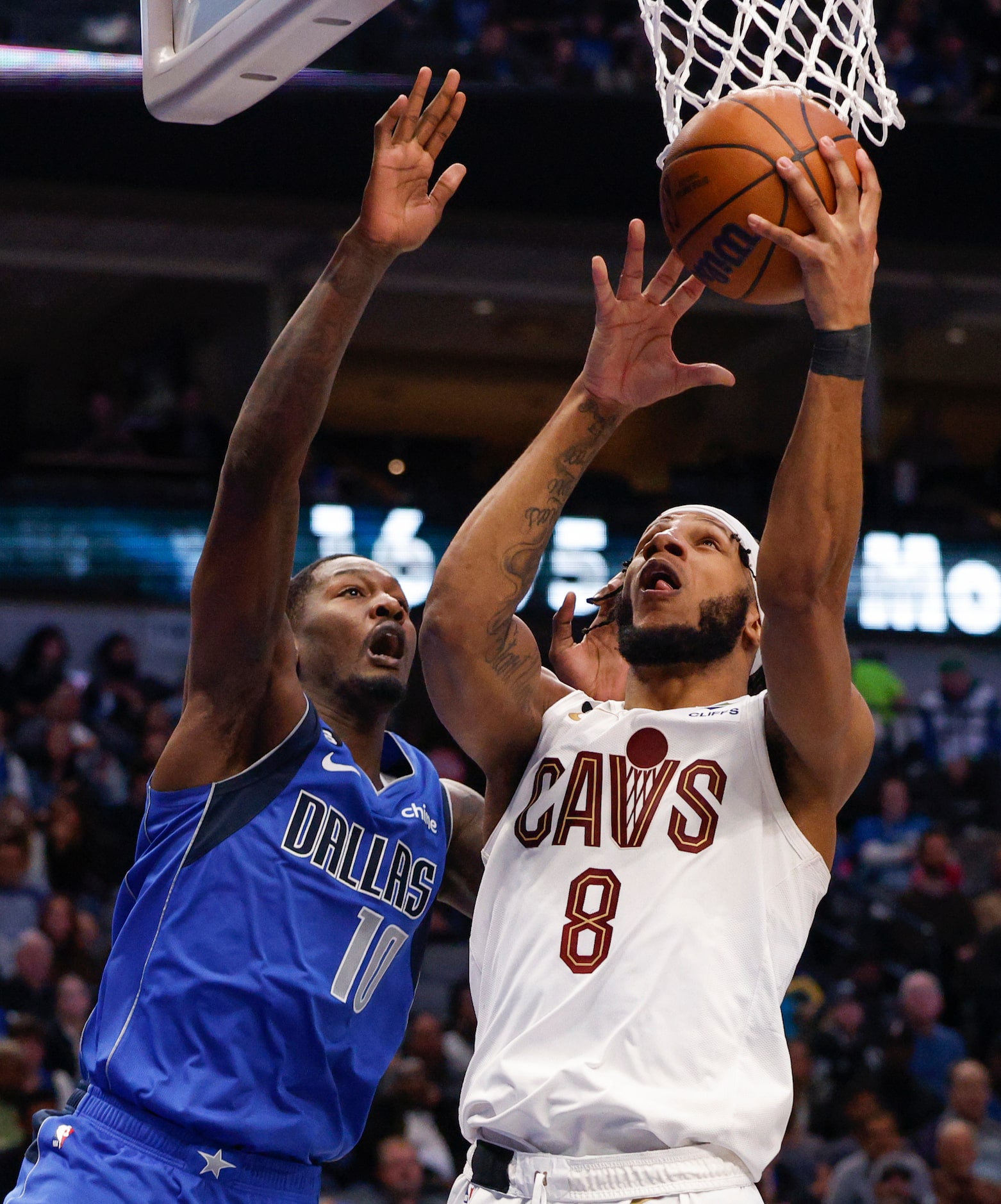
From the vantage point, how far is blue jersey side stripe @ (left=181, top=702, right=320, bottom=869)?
147 inches

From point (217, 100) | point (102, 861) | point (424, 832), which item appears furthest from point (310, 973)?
point (102, 861)

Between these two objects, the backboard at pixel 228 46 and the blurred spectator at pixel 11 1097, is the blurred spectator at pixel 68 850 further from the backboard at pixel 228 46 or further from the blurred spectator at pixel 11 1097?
the backboard at pixel 228 46

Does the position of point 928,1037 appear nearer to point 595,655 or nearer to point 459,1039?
point 459,1039

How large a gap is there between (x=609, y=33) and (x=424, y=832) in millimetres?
11803

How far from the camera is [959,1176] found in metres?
8.48

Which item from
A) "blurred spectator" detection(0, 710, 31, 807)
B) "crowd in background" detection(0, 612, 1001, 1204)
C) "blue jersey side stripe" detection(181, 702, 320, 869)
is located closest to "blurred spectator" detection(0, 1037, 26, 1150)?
"crowd in background" detection(0, 612, 1001, 1204)

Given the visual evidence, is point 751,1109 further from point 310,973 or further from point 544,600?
point 544,600

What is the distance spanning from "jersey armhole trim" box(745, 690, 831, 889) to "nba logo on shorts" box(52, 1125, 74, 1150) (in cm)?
174

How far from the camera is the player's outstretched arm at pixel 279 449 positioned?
3330 mm

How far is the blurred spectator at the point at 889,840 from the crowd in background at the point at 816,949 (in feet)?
0.05

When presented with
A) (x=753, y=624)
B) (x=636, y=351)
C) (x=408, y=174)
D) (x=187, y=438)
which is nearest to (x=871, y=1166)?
(x=753, y=624)

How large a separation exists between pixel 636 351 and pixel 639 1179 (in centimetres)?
183

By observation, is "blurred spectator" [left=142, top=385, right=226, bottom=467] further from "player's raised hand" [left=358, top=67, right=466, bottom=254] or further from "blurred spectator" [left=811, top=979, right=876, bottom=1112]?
"player's raised hand" [left=358, top=67, right=466, bottom=254]

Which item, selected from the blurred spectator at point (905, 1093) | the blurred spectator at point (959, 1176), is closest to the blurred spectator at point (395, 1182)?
the blurred spectator at point (959, 1176)
